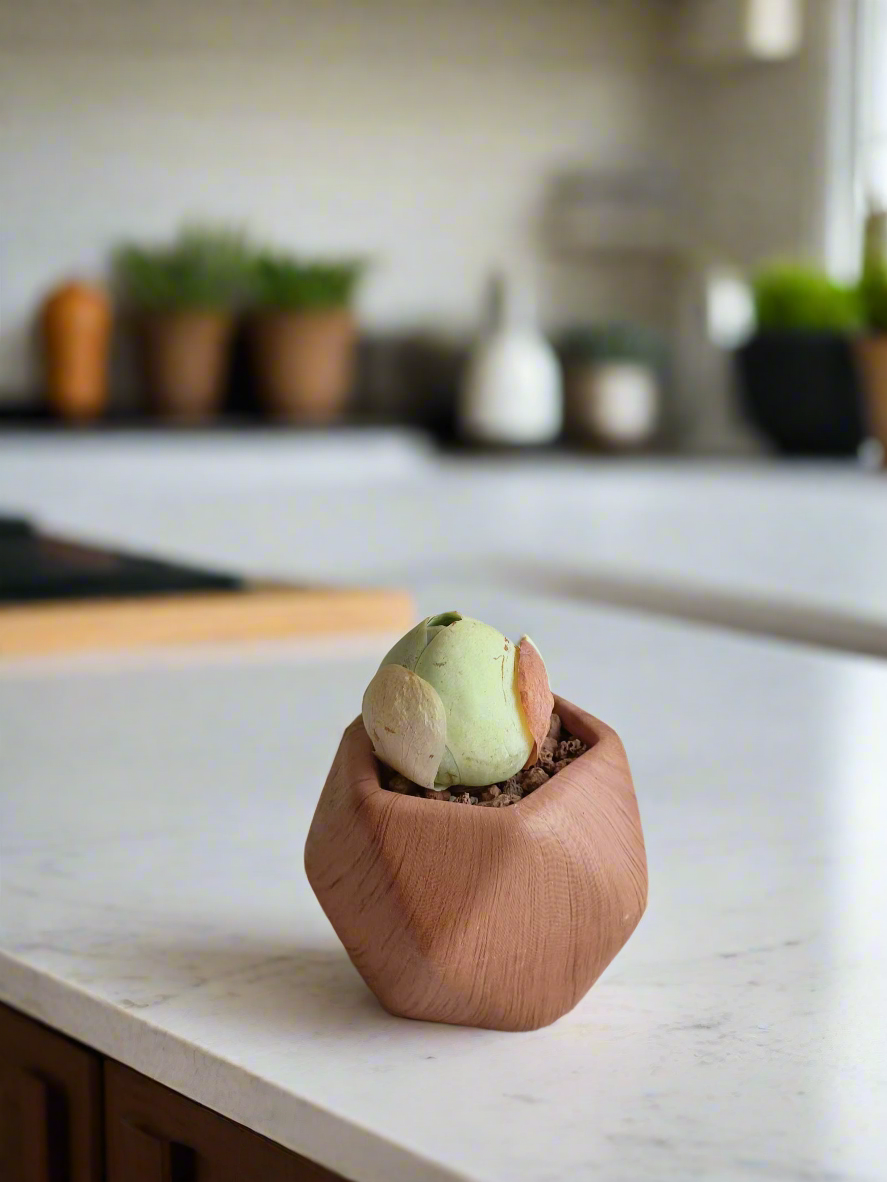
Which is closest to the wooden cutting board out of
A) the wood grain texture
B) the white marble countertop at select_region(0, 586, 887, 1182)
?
the white marble countertop at select_region(0, 586, 887, 1182)

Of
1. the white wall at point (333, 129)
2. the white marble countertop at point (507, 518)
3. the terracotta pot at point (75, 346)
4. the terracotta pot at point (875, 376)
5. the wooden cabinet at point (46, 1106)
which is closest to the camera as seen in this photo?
the wooden cabinet at point (46, 1106)

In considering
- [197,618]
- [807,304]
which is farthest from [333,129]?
[197,618]

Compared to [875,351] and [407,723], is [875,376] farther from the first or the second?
[407,723]

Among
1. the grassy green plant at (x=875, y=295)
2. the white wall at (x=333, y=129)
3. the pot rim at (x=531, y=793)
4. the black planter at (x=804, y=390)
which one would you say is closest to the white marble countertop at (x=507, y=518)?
the black planter at (x=804, y=390)

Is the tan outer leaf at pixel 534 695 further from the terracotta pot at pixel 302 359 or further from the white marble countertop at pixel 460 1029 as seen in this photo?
the terracotta pot at pixel 302 359

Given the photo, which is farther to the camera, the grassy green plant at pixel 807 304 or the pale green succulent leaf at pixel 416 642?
the grassy green plant at pixel 807 304

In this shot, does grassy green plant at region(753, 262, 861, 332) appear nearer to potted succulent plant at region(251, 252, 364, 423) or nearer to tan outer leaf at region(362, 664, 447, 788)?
potted succulent plant at region(251, 252, 364, 423)

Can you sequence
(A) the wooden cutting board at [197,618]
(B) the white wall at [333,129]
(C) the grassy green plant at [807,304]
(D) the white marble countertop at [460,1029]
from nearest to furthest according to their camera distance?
(D) the white marble countertop at [460,1029] → (A) the wooden cutting board at [197,618] → (C) the grassy green plant at [807,304] → (B) the white wall at [333,129]
